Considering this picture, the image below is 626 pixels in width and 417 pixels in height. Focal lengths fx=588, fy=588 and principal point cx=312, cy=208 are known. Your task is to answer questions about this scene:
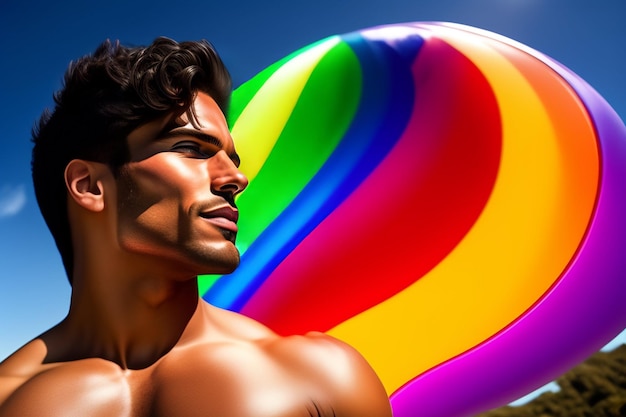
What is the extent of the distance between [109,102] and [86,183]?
0.29m

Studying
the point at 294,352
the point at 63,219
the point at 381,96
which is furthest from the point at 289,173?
the point at 294,352

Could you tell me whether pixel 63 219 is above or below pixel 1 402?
above

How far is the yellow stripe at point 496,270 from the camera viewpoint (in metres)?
2.39

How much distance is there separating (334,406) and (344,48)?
81.5 inches

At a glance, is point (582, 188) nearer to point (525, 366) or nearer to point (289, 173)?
point (525, 366)

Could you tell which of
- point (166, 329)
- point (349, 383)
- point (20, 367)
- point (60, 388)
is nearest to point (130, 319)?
point (166, 329)

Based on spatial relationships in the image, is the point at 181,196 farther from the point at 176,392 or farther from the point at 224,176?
the point at 176,392

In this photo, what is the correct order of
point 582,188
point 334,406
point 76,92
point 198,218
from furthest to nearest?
point 582,188, point 76,92, point 198,218, point 334,406

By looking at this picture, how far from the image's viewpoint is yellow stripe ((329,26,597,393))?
2387 millimetres

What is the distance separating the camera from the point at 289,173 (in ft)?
10.0

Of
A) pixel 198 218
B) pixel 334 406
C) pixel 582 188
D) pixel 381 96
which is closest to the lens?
pixel 334 406

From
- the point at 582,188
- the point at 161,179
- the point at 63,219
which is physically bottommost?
the point at 63,219

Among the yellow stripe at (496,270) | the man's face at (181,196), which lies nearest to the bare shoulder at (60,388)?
the man's face at (181,196)

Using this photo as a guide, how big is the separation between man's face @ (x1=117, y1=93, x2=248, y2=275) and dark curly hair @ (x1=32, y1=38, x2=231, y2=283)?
68 millimetres
